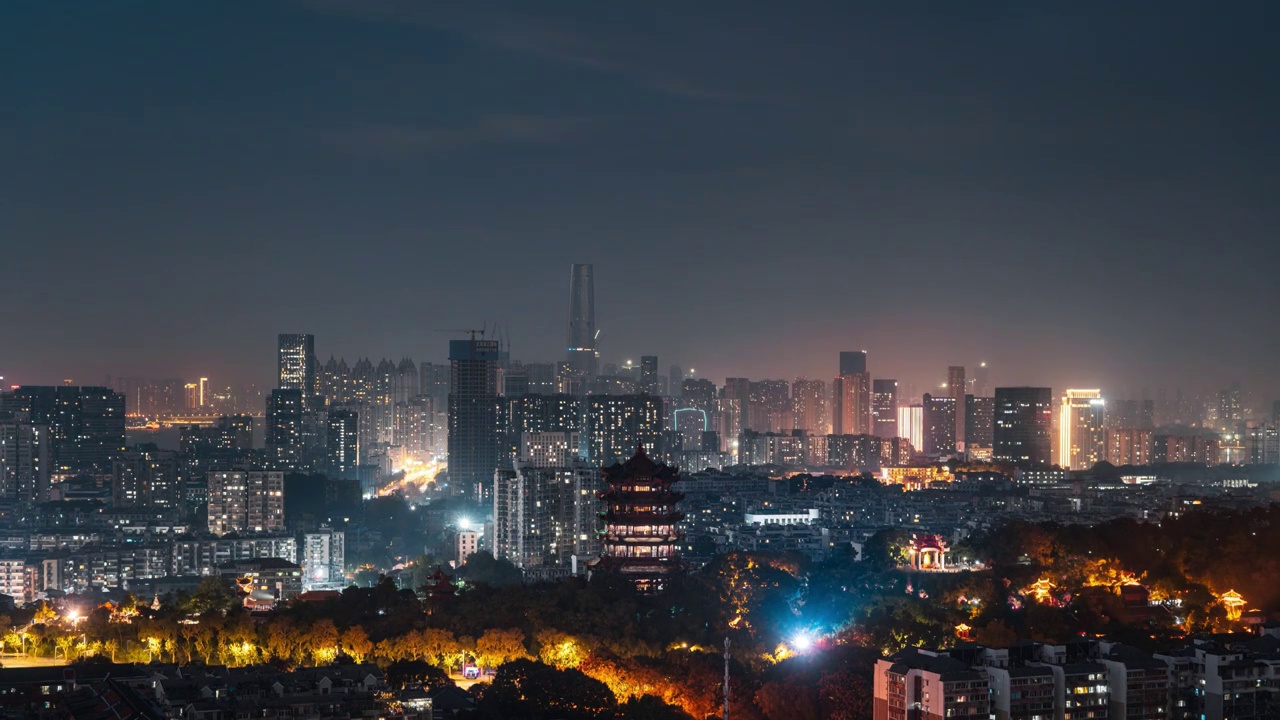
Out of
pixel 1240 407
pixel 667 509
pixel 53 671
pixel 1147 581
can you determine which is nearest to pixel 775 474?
pixel 1240 407

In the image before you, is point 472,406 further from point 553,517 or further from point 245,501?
point 553,517

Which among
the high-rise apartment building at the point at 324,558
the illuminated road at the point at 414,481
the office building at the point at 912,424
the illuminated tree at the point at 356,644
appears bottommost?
the high-rise apartment building at the point at 324,558

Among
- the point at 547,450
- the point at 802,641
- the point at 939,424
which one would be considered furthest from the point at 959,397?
the point at 802,641

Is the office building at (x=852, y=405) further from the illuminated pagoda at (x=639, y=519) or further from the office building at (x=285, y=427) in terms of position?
the illuminated pagoda at (x=639, y=519)

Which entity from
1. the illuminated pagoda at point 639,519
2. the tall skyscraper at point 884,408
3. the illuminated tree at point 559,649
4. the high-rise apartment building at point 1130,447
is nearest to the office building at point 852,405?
the tall skyscraper at point 884,408

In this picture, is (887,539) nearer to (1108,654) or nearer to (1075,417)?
Answer: (1108,654)

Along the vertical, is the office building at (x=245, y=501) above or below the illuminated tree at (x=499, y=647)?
above
